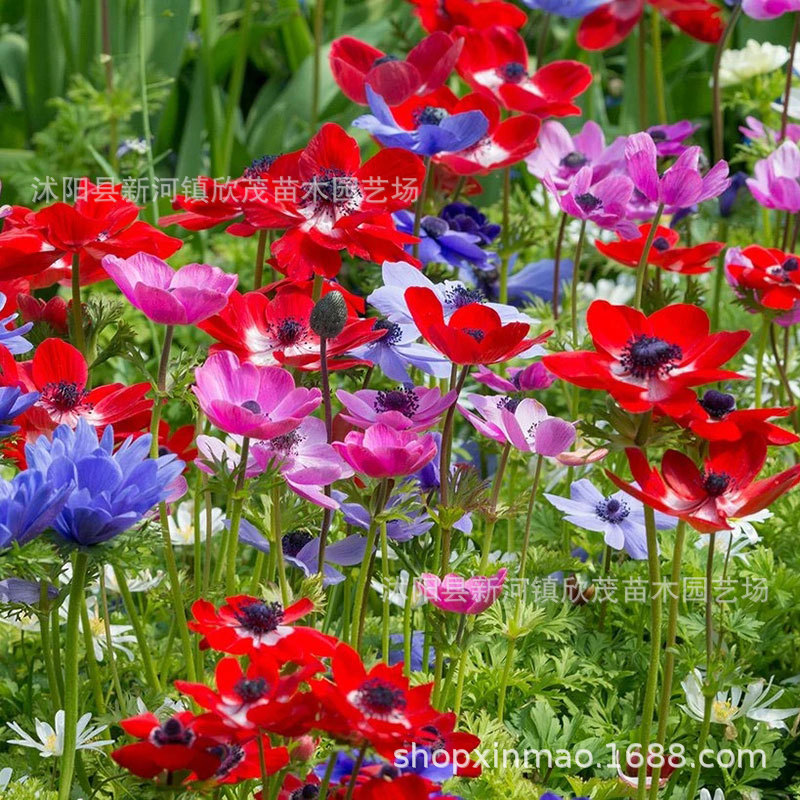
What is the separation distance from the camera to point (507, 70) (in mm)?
1864

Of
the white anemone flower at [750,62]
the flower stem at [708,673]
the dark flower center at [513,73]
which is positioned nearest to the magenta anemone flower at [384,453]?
the flower stem at [708,673]

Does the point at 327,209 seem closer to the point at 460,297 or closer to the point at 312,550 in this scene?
the point at 460,297

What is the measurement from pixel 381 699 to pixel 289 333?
42 centimetres

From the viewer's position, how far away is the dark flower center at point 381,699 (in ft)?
2.71

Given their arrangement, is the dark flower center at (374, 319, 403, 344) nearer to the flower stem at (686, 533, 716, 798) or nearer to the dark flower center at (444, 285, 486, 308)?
the dark flower center at (444, 285, 486, 308)

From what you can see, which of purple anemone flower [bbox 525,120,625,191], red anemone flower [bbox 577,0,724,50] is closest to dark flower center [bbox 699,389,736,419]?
purple anemone flower [bbox 525,120,625,191]

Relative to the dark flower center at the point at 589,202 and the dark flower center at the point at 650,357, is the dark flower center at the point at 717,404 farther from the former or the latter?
the dark flower center at the point at 589,202

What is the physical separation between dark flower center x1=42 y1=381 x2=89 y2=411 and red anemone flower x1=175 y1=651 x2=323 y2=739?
0.32m

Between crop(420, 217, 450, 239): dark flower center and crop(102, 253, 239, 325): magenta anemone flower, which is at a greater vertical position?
A: crop(102, 253, 239, 325): magenta anemone flower

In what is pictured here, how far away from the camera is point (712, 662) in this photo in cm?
107

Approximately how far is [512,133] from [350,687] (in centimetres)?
90

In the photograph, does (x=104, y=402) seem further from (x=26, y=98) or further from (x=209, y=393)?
(x=26, y=98)

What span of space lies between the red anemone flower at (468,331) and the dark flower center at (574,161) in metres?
0.78

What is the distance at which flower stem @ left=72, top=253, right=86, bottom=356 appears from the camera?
1166 millimetres
